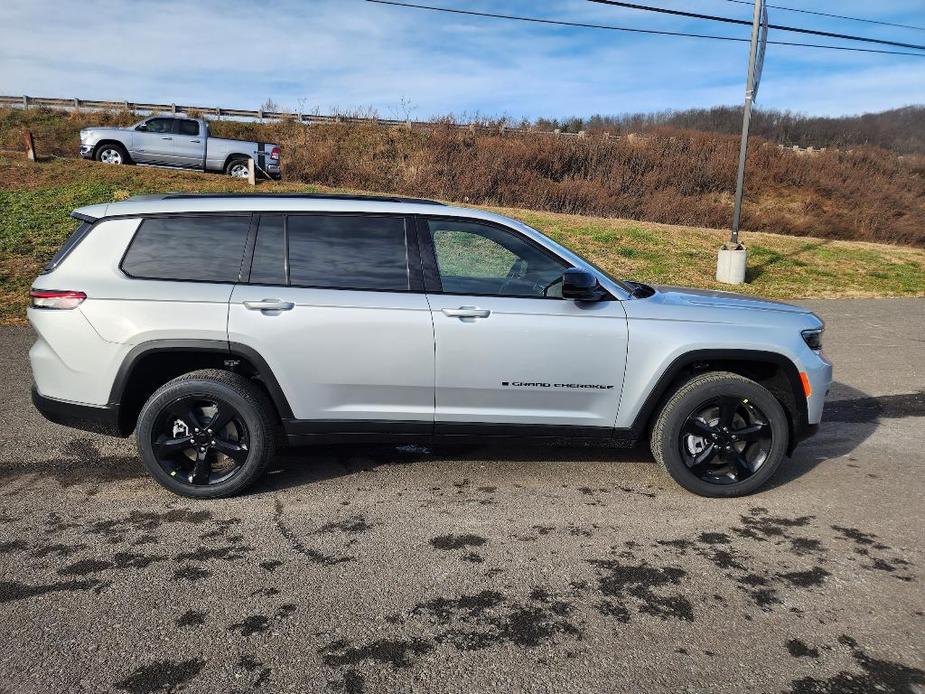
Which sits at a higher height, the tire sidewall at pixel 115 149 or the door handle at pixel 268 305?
the tire sidewall at pixel 115 149

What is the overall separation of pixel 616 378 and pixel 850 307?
9.69 metres

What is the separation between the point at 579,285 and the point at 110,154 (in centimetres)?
1840

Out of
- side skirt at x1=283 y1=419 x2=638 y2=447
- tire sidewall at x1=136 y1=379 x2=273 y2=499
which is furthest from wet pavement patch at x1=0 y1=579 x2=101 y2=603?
side skirt at x1=283 y1=419 x2=638 y2=447

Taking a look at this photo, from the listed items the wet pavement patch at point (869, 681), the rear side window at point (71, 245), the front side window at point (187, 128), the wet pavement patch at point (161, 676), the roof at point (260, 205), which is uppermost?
the front side window at point (187, 128)

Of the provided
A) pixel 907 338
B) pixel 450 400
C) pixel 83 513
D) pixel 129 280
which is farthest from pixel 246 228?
pixel 907 338

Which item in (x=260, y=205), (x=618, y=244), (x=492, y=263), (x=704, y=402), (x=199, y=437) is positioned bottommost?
(x=199, y=437)

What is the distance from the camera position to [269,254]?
4031 mm

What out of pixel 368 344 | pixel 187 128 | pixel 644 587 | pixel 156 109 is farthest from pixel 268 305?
pixel 156 109

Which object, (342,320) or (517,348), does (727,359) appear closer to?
(517,348)

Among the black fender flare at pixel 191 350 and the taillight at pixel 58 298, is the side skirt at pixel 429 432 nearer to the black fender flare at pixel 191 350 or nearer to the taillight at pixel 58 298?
the black fender flare at pixel 191 350

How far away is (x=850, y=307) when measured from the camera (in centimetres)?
1171

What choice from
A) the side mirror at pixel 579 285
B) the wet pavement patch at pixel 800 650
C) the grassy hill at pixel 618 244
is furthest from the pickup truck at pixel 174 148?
the wet pavement patch at pixel 800 650

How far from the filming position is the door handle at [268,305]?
3.88 metres

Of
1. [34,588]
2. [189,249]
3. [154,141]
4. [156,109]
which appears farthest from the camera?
[156,109]
